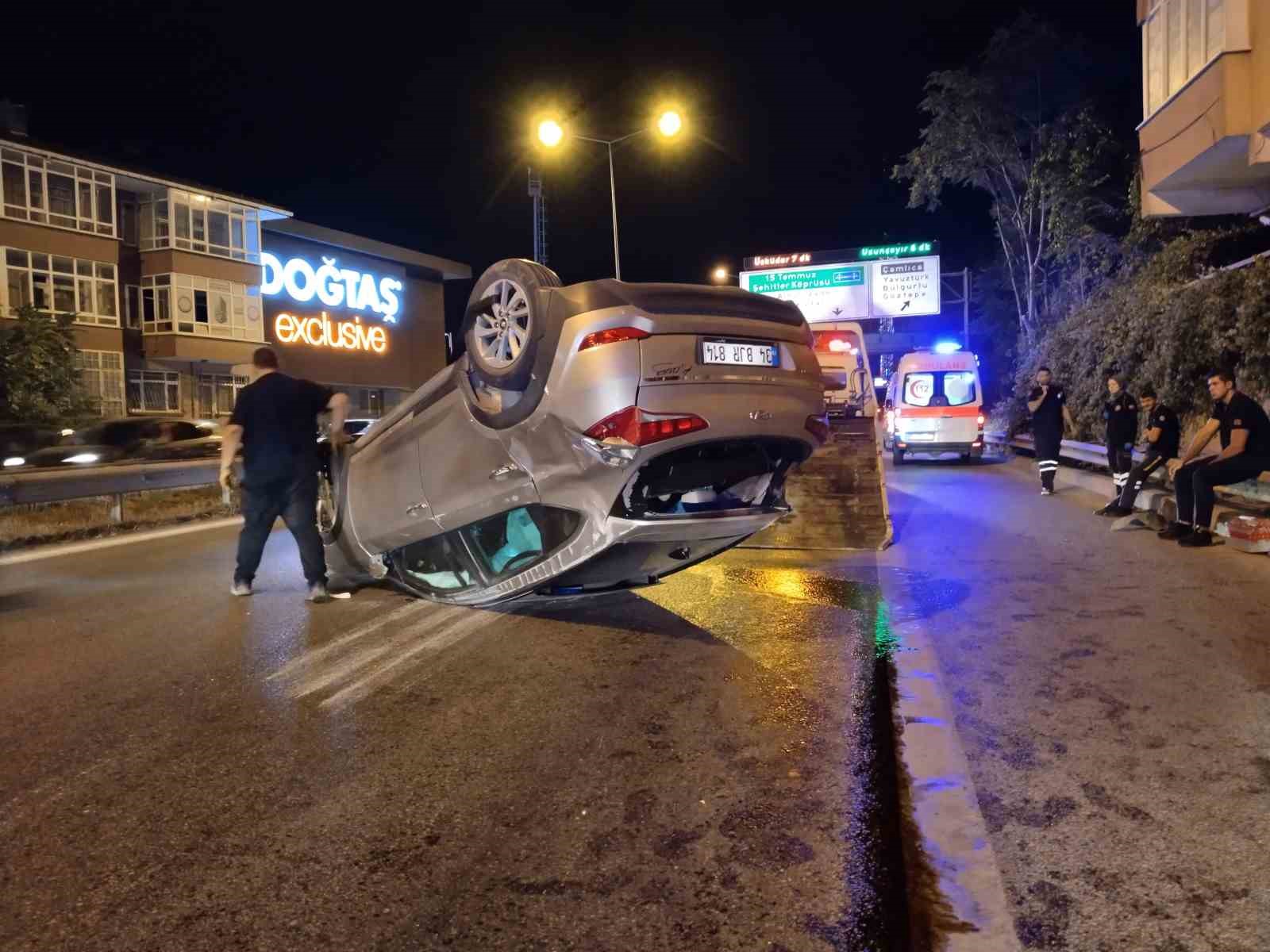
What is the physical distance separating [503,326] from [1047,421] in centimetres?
1024

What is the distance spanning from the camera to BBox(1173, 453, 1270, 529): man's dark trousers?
26.5 feet

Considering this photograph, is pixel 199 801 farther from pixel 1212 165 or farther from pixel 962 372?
pixel 962 372

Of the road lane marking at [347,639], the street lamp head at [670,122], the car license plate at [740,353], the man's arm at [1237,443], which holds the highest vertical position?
the street lamp head at [670,122]

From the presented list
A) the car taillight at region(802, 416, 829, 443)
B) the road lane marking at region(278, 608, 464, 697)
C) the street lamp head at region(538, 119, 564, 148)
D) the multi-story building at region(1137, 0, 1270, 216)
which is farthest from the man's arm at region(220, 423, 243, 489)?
the street lamp head at region(538, 119, 564, 148)

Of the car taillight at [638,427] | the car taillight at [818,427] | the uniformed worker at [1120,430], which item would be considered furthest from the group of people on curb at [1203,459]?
the car taillight at [638,427]

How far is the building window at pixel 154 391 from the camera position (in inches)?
1309

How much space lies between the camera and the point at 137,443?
19688 mm

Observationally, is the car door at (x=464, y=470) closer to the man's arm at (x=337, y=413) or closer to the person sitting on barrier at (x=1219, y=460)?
the man's arm at (x=337, y=413)

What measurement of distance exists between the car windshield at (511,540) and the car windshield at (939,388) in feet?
50.4

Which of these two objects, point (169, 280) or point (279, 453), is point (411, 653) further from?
point (169, 280)

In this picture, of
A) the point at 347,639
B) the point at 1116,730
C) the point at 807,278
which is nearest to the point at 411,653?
the point at 347,639

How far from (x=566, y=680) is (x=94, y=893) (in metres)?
2.40

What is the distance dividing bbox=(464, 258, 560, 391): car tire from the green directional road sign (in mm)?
26692

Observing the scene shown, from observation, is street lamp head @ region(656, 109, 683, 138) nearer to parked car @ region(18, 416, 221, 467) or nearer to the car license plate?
parked car @ region(18, 416, 221, 467)
